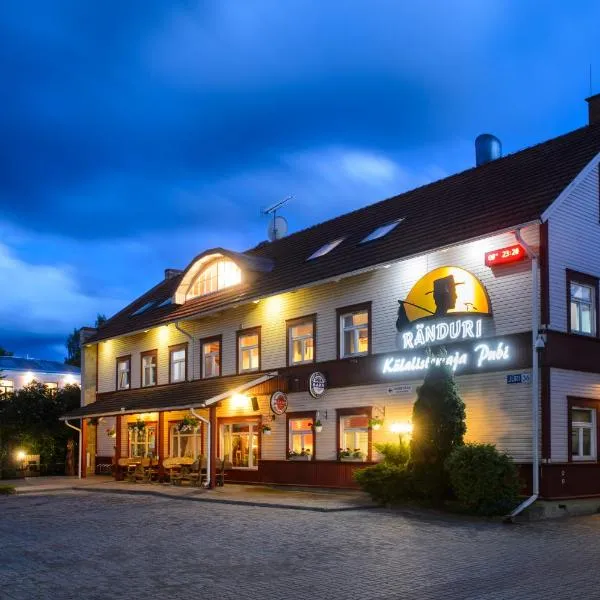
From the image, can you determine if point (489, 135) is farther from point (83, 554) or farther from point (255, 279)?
point (83, 554)

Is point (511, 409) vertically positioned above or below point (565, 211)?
below

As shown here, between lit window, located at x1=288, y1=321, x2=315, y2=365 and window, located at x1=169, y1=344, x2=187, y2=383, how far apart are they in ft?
22.0

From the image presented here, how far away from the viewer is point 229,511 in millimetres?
19203

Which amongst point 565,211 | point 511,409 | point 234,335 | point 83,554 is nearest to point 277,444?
point 234,335

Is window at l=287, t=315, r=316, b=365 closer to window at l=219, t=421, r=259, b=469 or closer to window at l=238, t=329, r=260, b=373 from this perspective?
window at l=238, t=329, r=260, b=373

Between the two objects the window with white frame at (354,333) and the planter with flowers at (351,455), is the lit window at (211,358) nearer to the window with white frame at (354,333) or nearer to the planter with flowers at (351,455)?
the window with white frame at (354,333)

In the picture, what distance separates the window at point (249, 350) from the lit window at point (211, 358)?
135cm

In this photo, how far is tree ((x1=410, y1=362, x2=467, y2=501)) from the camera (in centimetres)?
1880

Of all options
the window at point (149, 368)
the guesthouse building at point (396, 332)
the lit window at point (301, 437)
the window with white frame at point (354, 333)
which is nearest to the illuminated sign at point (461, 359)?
the guesthouse building at point (396, 332)

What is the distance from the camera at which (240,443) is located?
28625 mm

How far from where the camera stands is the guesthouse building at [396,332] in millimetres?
19156

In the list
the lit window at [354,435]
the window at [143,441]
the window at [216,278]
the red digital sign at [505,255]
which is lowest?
the window at [143,441]

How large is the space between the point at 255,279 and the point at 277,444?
5.82m

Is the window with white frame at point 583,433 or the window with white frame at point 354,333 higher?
the window with white frame at point 354,333
